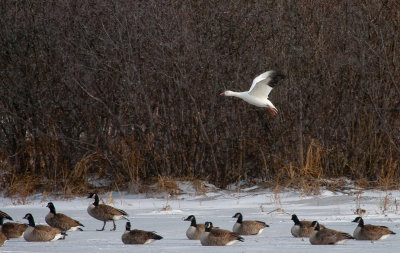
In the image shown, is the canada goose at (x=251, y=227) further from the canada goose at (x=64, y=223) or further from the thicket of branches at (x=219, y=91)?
the thicket of branches at (x=219, y=91)

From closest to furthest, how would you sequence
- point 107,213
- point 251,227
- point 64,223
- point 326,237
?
point 326,237, point 251,227, point 64,223, point 107,213

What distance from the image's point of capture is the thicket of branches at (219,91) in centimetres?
1684

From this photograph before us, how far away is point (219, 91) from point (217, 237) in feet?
22.2

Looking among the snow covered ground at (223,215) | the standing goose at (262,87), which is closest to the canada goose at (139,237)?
the snow covered ground at (223,215)

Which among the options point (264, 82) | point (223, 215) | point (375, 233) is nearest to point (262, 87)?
point (264, 82)

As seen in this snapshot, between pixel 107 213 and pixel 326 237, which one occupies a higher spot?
pixel 107 213

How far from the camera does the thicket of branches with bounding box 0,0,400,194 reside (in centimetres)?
1684

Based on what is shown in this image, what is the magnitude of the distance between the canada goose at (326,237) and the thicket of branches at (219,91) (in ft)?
20.2

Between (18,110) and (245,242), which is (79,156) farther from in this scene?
(245,242)

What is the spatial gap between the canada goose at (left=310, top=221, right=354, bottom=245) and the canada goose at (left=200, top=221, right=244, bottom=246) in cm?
86

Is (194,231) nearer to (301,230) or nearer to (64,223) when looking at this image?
(301,230)

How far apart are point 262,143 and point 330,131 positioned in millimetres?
1321

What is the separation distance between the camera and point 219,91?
1697 cm

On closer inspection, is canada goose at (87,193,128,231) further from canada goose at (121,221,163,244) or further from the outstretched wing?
the outstretched wing
